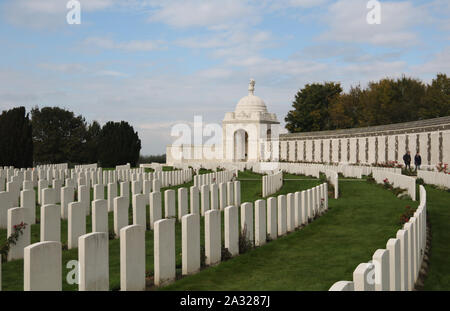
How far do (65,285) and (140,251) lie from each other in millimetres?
1343

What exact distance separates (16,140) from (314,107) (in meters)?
42.4

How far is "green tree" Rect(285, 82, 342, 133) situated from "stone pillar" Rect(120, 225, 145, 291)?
6208 cm

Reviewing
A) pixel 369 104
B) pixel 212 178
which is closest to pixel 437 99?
pixel 369 104

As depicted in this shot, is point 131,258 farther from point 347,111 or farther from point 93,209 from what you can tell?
point 347,111

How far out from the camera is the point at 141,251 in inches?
225

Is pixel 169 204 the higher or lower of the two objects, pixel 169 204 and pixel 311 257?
the higher

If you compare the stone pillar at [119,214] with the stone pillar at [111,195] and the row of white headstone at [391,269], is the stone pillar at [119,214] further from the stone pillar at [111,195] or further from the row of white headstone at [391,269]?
the row of white headstone at [391,269]

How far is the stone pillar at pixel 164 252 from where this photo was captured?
6.09 metres

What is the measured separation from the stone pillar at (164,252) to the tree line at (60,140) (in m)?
33.4

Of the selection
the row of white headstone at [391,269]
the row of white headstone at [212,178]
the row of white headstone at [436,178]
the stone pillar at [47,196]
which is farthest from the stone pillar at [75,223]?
the row of white headstone at [436,178]

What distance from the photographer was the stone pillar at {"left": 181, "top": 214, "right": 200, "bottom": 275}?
6660mm

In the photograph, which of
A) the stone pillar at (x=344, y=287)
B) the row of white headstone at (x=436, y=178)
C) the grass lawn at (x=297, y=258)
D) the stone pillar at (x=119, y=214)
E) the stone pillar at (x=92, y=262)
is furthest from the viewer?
the row of white headstone at (x=436, y=178)
